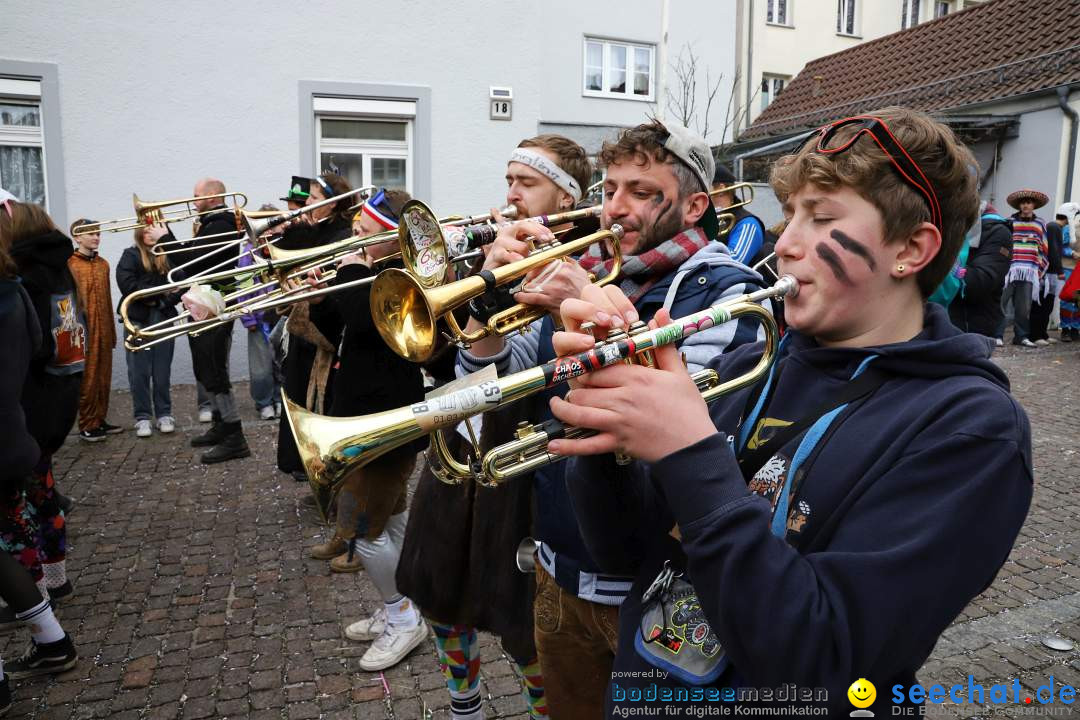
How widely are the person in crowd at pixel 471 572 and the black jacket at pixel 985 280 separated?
6.14 metres

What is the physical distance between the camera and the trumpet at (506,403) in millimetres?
1345

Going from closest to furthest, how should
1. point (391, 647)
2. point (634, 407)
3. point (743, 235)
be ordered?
point (634, 407) < point (391, 647) < point (743, 235)

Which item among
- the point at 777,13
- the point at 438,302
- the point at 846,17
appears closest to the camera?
the point at 438,302

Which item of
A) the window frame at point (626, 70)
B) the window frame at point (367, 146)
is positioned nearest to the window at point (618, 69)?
the window frame at point (626, 70)

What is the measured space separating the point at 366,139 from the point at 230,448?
5.26 meters

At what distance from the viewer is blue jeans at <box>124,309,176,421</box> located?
736cm

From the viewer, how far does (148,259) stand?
7.09m

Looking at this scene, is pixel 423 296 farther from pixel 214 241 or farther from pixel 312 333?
pixel 214 241

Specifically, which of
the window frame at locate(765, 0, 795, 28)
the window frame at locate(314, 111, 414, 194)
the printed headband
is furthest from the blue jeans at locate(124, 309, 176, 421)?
the window frame at locate(765, 0, 795, 28)

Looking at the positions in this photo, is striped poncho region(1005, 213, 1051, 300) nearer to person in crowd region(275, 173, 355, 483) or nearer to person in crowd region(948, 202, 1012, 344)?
person in crowd region(948, 202, 1012, 344)

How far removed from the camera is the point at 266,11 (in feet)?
30.7

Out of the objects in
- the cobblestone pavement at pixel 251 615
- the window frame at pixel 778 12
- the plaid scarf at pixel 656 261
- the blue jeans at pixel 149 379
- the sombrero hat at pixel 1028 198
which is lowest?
the cobblestone pavement at pixel 251 615

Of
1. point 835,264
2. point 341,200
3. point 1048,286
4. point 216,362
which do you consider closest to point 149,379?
point 216,362

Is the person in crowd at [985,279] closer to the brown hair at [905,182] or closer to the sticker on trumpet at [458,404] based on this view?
the brown hair at [905,182]
